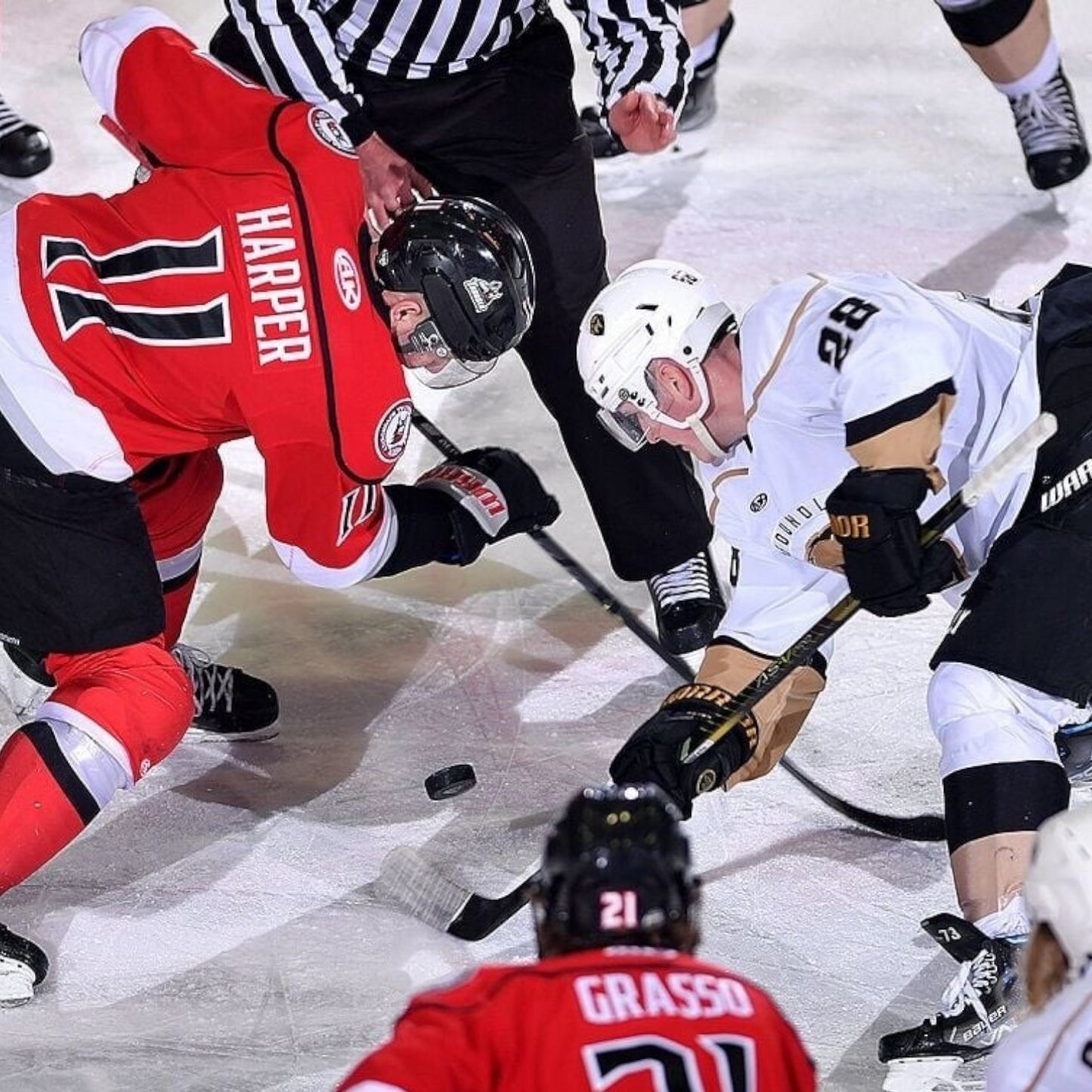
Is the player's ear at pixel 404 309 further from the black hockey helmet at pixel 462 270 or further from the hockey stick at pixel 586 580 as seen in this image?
the hockey stick at pixel 586 580

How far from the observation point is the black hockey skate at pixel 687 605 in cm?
385

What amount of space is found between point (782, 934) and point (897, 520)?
76 cm

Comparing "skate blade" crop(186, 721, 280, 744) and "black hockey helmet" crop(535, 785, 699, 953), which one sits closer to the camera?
"black hockey helmet" crop(535, 785, 699, 953)

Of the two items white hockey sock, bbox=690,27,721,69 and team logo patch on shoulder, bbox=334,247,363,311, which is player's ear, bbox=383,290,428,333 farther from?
white hockey sock, bbox=690,27,721,69

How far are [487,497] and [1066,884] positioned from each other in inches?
75.7

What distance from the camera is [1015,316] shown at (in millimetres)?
2977

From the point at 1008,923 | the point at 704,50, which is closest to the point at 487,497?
the point at 1008,923

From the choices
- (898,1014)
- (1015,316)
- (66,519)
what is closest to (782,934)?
(898,1014)

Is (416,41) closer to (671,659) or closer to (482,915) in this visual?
(671,659)

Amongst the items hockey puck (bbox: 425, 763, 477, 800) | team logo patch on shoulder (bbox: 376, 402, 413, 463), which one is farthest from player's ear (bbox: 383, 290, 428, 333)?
hockey puck (bbox: 425, 763, 477, 800)

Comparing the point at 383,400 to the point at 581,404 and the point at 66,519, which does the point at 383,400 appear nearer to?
the point at 66,519

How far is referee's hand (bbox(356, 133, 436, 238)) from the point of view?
338cm

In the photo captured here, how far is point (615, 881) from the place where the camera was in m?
1.84

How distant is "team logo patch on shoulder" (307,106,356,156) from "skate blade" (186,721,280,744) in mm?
1028
